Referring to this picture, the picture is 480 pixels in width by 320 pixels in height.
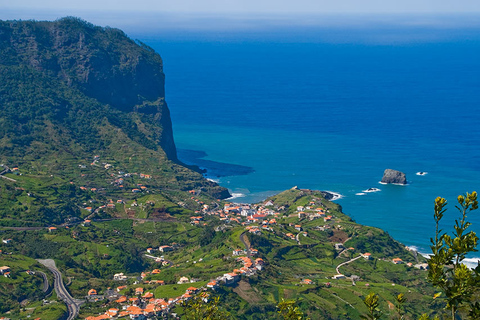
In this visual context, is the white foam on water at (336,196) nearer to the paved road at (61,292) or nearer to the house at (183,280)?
the house at (183,280)

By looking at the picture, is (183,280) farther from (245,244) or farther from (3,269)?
(3,269)

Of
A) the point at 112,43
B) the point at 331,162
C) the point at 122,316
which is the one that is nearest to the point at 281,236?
the point at 122,316

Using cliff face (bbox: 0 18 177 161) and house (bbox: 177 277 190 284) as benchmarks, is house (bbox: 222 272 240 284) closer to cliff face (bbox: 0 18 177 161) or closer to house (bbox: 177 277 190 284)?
house (bbox: 177 277 190 284)

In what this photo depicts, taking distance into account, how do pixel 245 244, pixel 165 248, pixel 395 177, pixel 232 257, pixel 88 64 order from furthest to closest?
pixel 88 64, pixel 395 177, pixel 165 248, pixel 245 244, pixel 232 257

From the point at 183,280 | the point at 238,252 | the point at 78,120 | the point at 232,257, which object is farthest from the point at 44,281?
the point at 78,120

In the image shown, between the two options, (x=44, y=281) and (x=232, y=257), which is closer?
(x=44, y=281)

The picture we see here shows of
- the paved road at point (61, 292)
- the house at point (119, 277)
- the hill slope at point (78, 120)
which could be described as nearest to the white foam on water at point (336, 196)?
the hill slope at point (78, 120)
